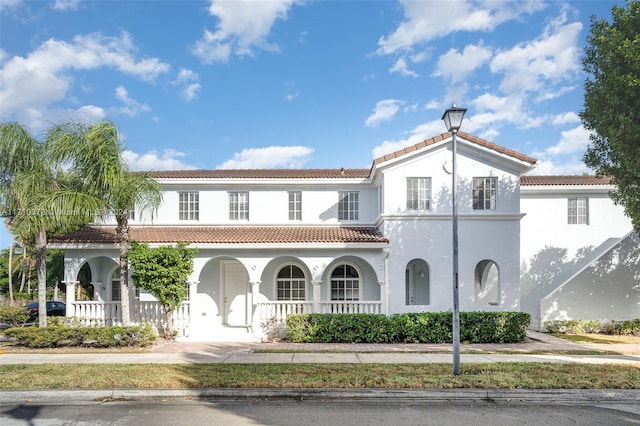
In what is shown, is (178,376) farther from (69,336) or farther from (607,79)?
(607,79)

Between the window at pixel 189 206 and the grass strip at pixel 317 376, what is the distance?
30.9 ft

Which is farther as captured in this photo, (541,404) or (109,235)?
(109,235)

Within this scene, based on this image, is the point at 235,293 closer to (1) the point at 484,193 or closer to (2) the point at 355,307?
(2) the point at 355,307

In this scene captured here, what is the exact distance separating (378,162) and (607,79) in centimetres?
763

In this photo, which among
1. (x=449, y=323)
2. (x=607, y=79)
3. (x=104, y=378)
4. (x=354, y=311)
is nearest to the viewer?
(x=104, y=378)

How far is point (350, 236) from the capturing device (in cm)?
1611

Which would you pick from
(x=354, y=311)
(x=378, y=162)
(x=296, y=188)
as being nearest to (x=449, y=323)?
(x=354, y=311)

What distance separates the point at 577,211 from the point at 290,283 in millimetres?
13210

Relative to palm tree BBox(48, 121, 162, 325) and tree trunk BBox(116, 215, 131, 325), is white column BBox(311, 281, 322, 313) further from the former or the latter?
palm tree BBox(48, 121, 162, 325)

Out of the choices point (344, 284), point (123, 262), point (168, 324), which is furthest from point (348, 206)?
point (123, 262)

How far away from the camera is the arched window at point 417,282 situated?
18.3 metres

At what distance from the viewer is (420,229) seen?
633 inches

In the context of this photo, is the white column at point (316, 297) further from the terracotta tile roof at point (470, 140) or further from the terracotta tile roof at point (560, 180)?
the terracotta tile roof at point (560, 180)

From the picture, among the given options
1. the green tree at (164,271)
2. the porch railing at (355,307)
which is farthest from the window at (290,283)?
the green tree at (164,271)
